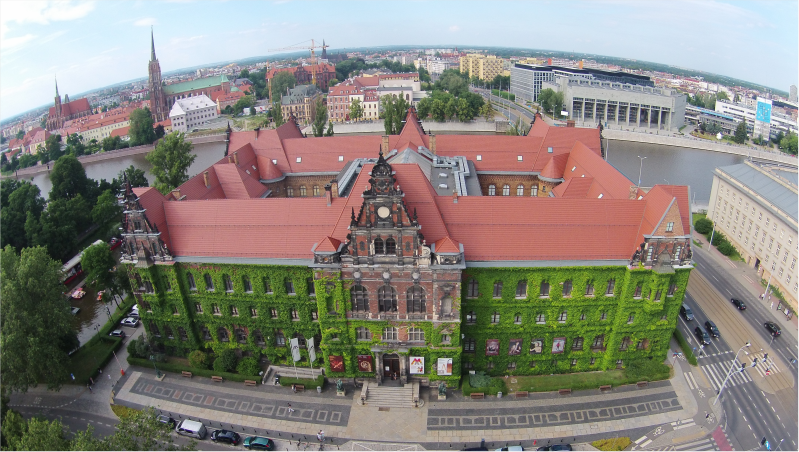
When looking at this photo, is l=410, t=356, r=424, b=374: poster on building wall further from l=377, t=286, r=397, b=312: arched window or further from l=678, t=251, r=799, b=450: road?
l=678, t=251, r=799, b=450: road

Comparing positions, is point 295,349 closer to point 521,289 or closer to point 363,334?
point 363,334

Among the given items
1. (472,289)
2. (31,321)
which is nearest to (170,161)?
(31,321)

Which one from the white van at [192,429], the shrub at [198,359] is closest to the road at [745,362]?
the white van at [192,429]

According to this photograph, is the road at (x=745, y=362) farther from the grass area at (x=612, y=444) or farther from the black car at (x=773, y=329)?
the grass area at (x=612, y=444)

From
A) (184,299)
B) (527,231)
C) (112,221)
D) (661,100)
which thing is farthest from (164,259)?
(661,100)

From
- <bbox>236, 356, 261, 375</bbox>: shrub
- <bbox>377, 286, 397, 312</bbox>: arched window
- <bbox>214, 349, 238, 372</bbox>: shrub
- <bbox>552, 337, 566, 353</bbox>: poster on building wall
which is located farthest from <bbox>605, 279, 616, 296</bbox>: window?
<bbox>214, 349, 238, 372</bbox>: shrub

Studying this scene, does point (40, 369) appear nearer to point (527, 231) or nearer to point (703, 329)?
point (527, 231)

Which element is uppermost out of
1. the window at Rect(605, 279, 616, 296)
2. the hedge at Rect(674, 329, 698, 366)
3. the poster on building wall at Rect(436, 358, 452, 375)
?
the window at Rect(605, 279, 616, 296)

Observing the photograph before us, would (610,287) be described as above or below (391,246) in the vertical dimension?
below
